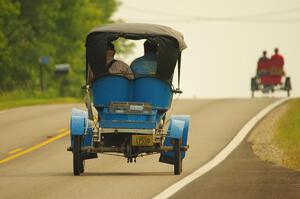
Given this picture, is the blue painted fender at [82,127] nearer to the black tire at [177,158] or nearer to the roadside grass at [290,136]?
the black tire at [177,158]

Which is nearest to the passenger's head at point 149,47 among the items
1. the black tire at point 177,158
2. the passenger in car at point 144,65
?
the passenger in car at point 144,65

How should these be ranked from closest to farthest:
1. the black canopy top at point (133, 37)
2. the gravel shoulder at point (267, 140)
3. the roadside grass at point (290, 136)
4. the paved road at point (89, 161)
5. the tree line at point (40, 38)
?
the paved road at point (89, 161) < the black canopy top at point (133, 37) < the roadside grass at point (290, 136) < the gravel shoulder at point (267, 140) < the tree line at point (40, 38)

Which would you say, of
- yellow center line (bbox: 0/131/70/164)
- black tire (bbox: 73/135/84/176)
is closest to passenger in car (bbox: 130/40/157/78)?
black tire (bbox: 73/135/84/176)

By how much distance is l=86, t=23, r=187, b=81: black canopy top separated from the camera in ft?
65.8

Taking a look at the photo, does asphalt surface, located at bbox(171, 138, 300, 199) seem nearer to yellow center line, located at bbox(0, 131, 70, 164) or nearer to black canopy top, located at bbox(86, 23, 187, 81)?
black canopy top, located at bbox(86, 23, 187, 81)

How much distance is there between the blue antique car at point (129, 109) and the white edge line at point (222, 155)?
0.79 metres

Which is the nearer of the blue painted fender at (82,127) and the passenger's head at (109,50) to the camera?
the blue painted fender at (82,127)

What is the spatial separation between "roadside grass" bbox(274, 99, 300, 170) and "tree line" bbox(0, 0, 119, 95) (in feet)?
90.1

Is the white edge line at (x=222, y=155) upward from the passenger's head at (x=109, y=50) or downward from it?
downward

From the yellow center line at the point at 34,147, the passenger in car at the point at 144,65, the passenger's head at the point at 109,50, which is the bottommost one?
the yellow center line at the point at 34,147

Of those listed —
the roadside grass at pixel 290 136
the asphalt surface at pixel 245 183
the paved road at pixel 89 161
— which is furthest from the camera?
the roadside grass at pixel 290 136

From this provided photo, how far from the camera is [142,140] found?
1952 cm

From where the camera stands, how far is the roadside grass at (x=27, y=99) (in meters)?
42.0

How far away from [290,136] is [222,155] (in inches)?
142
